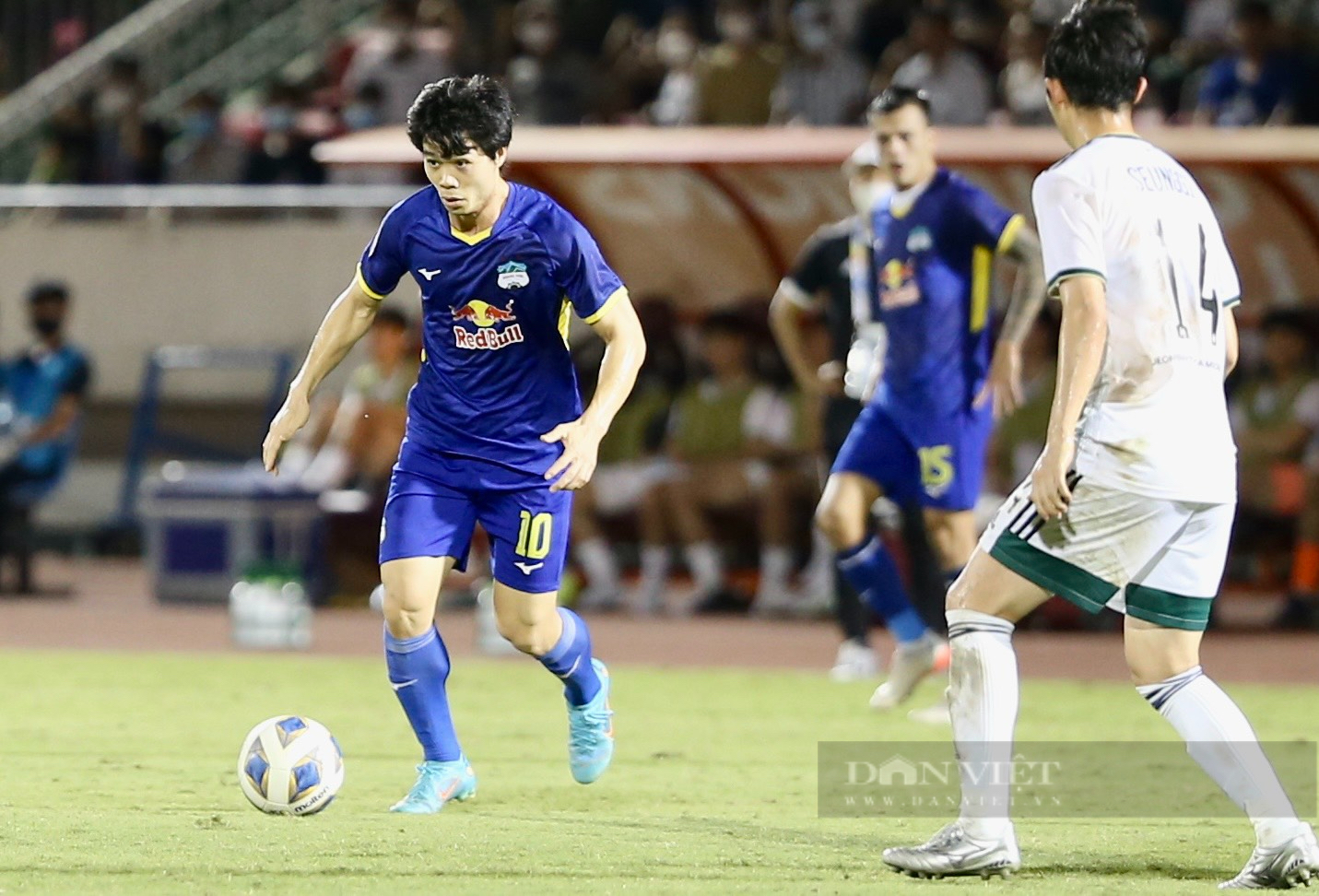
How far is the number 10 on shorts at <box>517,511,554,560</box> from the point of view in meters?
7.23

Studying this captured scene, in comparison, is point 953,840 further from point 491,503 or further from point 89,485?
point 89,485

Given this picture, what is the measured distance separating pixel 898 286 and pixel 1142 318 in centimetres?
426

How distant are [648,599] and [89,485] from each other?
6.60 m

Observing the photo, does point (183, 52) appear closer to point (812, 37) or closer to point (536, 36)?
point (536, 36)

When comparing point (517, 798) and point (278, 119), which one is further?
point (278, 119)

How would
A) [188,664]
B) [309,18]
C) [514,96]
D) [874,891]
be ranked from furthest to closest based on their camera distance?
1. [309,18]
2. [514,96]
3. [188,664]
4. [874,891]

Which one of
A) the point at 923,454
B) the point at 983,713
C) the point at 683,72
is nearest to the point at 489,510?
the point at 983,713

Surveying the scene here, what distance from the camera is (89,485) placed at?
19719mm

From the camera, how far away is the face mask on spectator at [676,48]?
19062 millimetres

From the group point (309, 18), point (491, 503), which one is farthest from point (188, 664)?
point (309, 18)

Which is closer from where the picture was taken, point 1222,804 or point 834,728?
point 1222,804

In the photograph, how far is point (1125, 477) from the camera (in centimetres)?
571

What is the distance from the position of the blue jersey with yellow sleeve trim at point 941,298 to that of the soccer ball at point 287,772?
3.84 metres

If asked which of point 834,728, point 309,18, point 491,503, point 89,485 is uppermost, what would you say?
point 309,18
